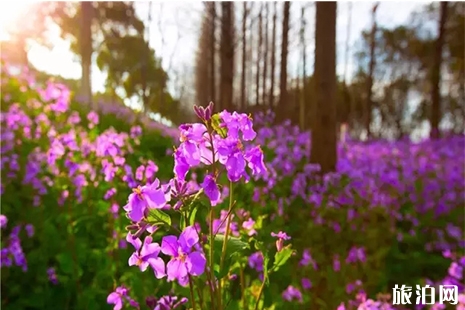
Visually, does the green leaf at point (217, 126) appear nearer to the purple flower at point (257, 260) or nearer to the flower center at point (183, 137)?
the flower center at point (183, 137)

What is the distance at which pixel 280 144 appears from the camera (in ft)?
18.1

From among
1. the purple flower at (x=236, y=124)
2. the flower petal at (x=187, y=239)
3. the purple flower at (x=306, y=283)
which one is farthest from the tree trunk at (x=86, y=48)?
the flower petal at (x=187, y=239)

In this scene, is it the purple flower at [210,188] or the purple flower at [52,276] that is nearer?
the purple flower at [210,188]

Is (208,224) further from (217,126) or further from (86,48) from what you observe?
(86,48)

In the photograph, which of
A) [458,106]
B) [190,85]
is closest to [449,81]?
[458,106]

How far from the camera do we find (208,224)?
2.24 m

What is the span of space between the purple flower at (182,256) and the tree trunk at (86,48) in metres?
9.55

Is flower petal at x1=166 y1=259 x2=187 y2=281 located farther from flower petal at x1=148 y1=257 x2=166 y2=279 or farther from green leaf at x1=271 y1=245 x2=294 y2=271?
green leaf at x1=271 y1=245 x2=294 y2=271

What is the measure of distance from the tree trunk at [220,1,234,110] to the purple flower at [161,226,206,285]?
17.0ft

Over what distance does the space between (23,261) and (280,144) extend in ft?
10.5

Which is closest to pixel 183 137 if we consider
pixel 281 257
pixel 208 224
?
pixel 281 257

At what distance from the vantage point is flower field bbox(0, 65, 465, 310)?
1277 mm

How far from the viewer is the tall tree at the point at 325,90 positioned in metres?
5.55

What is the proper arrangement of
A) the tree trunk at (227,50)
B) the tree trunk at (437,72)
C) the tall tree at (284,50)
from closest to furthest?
the tree trunk at (227,50)
the tall tree at (284,50)
the tree trunk at (437,72)
